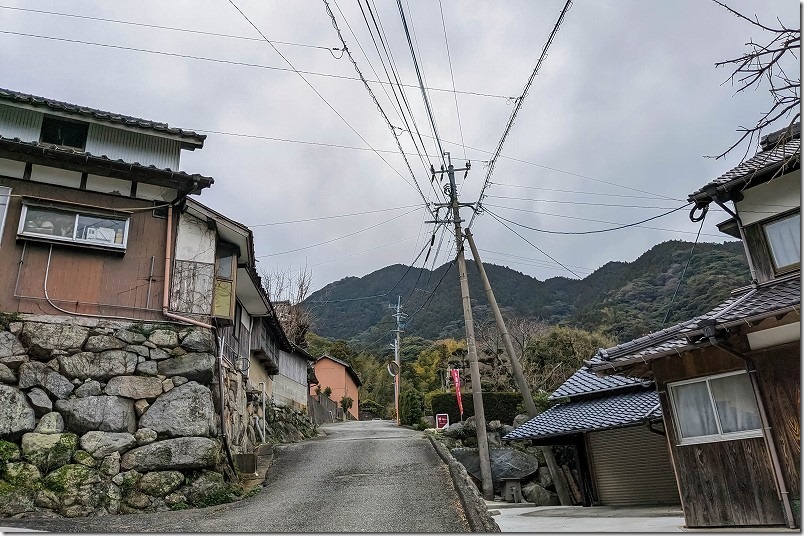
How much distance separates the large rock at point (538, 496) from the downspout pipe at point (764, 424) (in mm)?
9656

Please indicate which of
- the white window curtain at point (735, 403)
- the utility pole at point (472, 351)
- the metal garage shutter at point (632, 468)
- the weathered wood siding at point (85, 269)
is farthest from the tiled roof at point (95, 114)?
the metal garage shutter at point (632, 468)

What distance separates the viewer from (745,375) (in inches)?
296

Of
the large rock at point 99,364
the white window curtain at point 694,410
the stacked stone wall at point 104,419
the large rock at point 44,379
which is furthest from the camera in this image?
the large rock at point 99,364

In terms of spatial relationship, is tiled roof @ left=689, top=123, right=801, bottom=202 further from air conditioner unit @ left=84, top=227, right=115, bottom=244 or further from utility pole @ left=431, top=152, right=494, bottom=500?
air conditioner unit @ left=84, top=227, right=115, bottom=244

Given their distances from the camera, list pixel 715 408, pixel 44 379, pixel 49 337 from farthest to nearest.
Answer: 1. pixel 49 337
2. pixel 44 379
3. pixel 715 408

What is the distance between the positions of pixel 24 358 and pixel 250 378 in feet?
26.6

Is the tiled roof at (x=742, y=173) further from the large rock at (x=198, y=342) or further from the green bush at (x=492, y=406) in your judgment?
the green bush at (x=492, y=406)

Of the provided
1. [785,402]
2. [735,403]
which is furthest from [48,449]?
[785,402]

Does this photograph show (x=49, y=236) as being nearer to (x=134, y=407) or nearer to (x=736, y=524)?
(x=134, y=407)

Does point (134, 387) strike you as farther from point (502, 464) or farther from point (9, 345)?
point (502, 464)

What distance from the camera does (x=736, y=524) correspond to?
7.25 m

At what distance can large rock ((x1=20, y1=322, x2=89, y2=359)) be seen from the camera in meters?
9.08

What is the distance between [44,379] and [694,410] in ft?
35.5

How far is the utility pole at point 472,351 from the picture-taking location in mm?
13750
